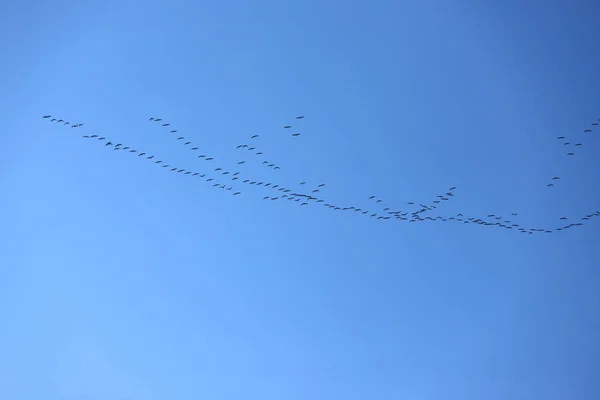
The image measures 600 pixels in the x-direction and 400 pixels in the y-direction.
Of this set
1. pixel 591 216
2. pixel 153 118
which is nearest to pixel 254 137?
pixel 153 118

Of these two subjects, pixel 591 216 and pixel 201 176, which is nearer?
pixel 201 176

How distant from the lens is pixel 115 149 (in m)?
16.5

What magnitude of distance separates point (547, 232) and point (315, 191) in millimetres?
6524

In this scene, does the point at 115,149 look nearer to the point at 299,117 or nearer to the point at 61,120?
the point at 61,120

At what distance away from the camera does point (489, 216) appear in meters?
18.0

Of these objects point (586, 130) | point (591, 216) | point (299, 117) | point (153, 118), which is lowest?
point (153, 118)

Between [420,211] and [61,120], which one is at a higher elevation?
[420,211]

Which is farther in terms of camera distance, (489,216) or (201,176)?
(489,216)

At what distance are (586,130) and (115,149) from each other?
1270 centimetres

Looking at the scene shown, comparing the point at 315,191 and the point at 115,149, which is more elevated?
the point at 315,191

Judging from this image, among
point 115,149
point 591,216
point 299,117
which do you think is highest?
point 591,216

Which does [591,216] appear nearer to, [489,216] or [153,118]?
[489,216]

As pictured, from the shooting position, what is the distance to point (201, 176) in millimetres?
16656

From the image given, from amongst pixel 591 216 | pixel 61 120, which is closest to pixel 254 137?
pixel 61 120
